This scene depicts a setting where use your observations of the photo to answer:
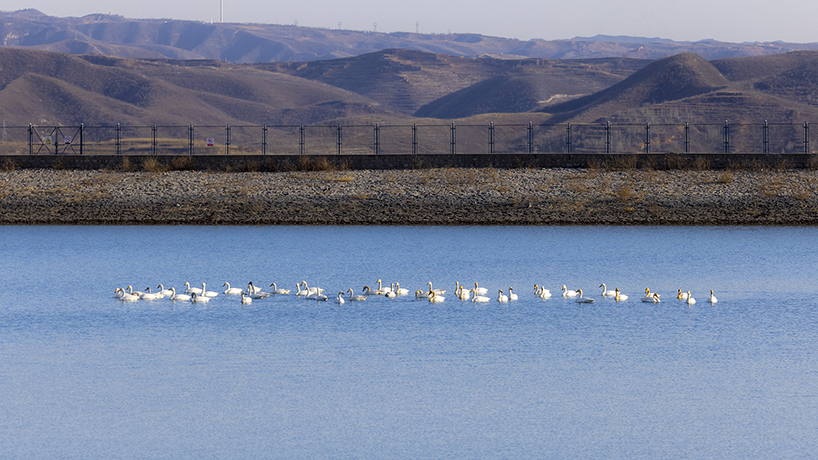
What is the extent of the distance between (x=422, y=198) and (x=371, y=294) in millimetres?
19466

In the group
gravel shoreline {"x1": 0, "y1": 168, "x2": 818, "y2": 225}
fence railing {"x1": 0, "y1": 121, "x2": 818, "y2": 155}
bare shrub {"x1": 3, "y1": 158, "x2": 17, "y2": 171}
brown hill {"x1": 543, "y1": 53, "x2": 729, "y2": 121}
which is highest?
brown hill {"x1": 543, "y1": 53, "x2": 729, "y2": 121}

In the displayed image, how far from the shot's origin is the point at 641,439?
1352 centimetres

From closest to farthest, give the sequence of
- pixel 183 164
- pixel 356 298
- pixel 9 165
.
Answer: pixel 356 298
pixel 183 164
pixel 9 165

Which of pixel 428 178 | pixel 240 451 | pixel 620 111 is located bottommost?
pixel 240 451

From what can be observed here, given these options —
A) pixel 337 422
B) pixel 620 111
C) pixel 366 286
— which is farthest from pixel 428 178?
pixel 620 111

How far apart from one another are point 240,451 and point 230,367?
4.63 meters

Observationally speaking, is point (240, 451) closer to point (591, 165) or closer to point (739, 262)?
point (739, 262)

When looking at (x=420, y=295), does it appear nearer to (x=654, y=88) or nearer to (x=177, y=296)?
(x=177, y=296)

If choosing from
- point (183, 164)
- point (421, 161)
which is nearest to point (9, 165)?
point (183, 164)

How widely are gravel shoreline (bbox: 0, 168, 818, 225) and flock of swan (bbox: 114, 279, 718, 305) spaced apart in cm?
1637

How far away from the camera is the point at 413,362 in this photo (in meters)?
17.9

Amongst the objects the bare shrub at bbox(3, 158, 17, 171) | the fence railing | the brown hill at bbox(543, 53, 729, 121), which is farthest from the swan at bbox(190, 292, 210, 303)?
the brown hill at bbox(543, 53, 729, 121)

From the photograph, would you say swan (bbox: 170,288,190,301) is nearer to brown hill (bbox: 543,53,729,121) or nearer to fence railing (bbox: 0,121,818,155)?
fence railing (bbox: 0,121,818,155)

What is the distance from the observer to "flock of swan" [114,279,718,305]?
23859 millimetres
